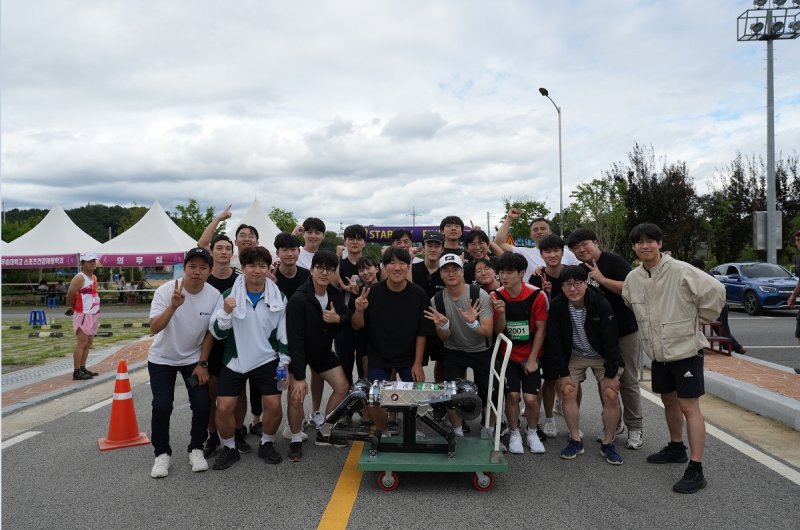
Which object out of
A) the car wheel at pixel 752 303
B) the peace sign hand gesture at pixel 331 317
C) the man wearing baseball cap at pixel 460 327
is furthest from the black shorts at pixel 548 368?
the car wheel at pixel 752 303

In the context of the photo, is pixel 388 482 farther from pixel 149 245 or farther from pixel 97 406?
pixel 149 245

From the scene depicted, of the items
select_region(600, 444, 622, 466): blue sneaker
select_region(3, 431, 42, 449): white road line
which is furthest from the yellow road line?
select_region(3, 431, 42, 449): white road line

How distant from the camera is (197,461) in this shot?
4.63 metres

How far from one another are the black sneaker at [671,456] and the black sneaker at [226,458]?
3426mm

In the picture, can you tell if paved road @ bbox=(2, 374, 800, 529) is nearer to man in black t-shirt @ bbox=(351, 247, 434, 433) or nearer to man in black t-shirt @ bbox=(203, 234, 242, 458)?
man in black t-shirt @ bbox=(203, 234, 242, 458)

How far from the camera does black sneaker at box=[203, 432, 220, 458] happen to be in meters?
4.96

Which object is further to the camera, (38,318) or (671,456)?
(38,318)

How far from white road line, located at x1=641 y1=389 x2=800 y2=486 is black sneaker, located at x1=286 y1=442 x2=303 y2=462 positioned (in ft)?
12.2

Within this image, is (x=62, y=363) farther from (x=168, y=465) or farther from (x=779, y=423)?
(x=779, y=423)

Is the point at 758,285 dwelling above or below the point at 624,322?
below

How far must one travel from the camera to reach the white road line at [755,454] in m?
4.27

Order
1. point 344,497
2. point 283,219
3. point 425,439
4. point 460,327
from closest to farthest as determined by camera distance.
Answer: point 344,497 < point 425,439 < point 460,327 < point 283,219

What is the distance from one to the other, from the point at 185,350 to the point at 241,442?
1.02 meters

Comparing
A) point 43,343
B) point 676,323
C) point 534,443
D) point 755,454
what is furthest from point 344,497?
point 43,343
